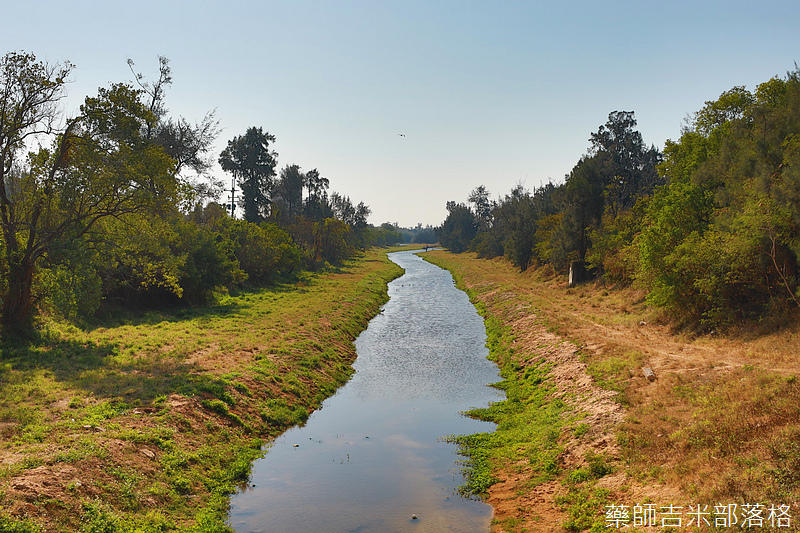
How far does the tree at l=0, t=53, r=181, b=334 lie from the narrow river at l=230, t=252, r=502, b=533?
41.0 ft

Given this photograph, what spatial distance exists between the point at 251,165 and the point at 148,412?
212ft

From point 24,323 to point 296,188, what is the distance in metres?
82.0

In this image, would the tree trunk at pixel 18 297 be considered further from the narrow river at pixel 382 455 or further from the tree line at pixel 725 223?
the tree line at pixel 725 223

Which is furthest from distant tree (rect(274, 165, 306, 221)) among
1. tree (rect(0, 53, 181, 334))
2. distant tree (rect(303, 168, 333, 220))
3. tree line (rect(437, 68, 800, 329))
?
tree (rect(0, 53, 181, 334))

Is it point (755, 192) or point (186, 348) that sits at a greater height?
point (755, 192)

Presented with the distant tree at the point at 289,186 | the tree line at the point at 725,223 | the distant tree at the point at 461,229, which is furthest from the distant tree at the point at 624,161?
the distant tree at the point at 461,229

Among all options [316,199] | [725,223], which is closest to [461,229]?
[316,199]

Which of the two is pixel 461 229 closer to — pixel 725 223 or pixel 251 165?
pixel 251 165

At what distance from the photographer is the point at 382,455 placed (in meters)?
15.3

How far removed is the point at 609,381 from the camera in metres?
17.3

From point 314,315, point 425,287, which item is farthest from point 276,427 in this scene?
point 425,287

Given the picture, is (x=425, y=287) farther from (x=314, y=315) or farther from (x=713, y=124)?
(x=713, y=124)

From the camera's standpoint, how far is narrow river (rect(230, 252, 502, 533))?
11.6 meters

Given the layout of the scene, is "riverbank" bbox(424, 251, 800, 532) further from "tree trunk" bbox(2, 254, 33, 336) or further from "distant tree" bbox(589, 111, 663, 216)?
"distant tree" bbox(589, 111, 663, 216)
